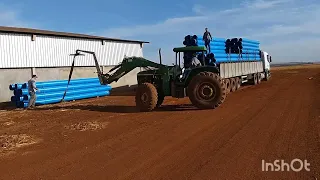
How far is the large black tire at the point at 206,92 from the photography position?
12.3 m

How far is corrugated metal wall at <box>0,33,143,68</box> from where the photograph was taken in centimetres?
1992

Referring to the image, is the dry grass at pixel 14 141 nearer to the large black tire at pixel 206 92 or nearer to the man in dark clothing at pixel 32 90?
the large black tire at pixel 206 92

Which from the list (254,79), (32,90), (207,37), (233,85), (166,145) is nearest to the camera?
(166,145)

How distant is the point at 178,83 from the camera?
1274 cm

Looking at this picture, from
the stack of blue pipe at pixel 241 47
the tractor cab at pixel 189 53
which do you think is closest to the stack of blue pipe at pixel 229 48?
the stack of blue pipe at pixel 241 47

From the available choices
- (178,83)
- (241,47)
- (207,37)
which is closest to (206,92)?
(178,83)

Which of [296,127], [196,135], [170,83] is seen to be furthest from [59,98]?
[296,127]

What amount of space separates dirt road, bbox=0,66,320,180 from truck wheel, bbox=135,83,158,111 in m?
0.95

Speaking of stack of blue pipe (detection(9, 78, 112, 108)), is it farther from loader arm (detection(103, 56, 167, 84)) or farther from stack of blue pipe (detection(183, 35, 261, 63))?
stack of blue pipe (detection(183, 35, 261, 63))

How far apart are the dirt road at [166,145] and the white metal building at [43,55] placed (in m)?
9.53

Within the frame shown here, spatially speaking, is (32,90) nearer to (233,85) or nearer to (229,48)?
(233,85)

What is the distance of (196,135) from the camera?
789cm

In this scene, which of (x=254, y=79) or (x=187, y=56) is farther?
(x=254, y=79)

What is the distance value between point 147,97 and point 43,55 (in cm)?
1290
